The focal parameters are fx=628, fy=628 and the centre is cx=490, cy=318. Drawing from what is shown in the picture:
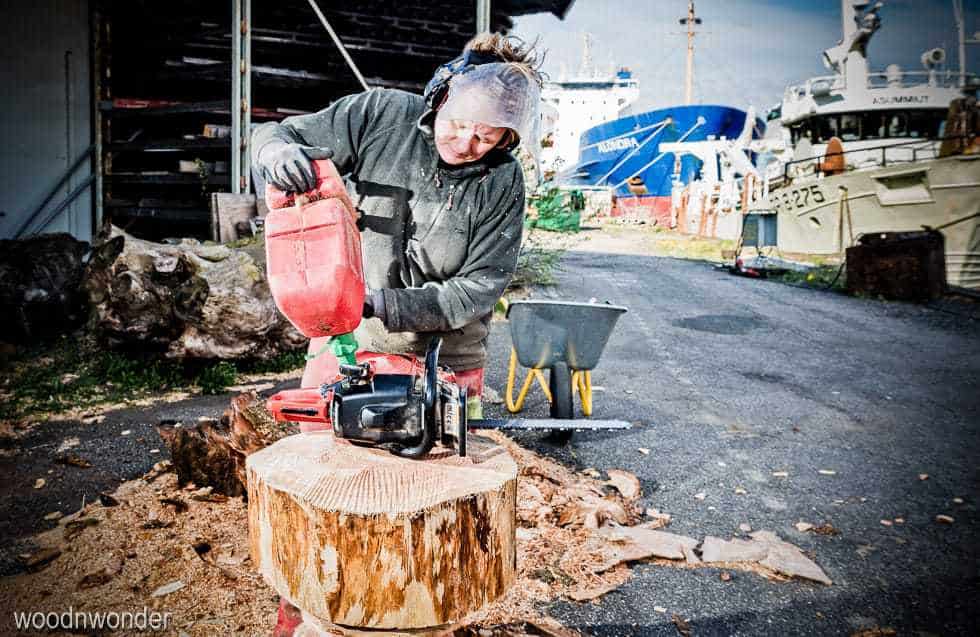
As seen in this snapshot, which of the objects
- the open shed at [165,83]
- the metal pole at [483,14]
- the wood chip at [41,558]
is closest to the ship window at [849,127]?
the open shed at [165,83]

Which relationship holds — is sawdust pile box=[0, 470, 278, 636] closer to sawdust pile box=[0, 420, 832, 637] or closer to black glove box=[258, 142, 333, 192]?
sawdust pile box=[0, 420, 832, 637]

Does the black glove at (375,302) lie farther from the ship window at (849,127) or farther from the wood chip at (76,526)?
the ship window at (849,127)

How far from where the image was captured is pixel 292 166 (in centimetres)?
170

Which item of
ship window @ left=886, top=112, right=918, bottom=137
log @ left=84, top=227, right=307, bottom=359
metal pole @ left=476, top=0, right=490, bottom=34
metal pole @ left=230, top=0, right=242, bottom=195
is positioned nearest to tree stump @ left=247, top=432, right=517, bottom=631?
log @ left=84, top=227, right=307, bottom=359

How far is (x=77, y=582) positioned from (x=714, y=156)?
21.9 meters

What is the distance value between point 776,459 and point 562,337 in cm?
154

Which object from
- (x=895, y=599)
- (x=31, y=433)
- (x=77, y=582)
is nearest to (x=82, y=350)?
(x=31, y=433)

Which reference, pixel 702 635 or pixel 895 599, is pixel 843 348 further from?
pixel 702 635

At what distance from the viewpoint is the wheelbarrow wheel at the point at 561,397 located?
13.3ft

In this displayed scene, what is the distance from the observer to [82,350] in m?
5.23

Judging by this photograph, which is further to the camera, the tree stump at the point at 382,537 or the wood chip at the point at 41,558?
the wood chip at the point at 41,558

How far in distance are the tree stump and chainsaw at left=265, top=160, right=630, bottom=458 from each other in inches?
4.1

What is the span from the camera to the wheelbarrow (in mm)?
3979

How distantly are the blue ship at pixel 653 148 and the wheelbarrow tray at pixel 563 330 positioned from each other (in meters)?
22.6
